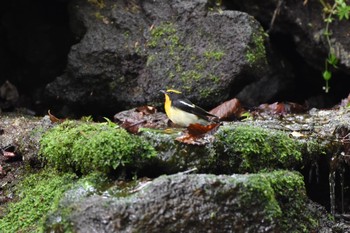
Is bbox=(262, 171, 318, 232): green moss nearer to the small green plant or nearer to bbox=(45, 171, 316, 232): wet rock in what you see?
bbox=(45, 171, 316, 232): wet rock

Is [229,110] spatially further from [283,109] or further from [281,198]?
[281,198]

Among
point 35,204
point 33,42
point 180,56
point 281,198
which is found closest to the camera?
point 281,198

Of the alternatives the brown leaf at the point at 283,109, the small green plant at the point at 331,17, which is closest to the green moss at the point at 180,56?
the brown leaf at the point at 283,109

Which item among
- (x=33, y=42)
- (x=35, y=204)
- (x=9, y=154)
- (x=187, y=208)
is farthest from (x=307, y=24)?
(x=187, y=208)

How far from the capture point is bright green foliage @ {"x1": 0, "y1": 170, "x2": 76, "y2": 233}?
507 centimetres

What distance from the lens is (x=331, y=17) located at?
28.6ft

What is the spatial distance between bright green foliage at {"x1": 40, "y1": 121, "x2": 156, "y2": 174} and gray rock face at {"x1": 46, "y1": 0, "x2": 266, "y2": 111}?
98.8 inches

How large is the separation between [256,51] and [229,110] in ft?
3.25

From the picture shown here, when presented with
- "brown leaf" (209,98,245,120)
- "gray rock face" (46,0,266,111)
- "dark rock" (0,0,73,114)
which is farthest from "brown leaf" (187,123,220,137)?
"dark rock" (0,0,73,114)

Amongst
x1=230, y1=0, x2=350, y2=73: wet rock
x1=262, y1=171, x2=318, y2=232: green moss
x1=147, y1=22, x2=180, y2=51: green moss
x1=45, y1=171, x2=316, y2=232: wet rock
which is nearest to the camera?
x1=45, y1=171, x2=316, y2=232: wet rock

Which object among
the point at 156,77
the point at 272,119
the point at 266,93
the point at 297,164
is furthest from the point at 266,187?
the point at 266,93

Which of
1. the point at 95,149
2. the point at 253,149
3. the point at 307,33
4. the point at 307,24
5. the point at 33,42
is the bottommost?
the point at 33,42

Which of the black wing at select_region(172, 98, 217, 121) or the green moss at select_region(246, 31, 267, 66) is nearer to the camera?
the black wing at select_region(172, 98, 217, 121)

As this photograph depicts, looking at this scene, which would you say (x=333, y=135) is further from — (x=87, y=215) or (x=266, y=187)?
(x=87, y=215)
